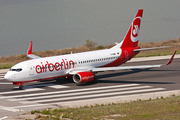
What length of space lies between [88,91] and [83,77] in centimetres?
323

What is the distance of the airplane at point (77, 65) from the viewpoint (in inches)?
1274

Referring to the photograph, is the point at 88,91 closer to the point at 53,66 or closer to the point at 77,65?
the point at 53,66

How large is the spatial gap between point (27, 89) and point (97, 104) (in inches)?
459

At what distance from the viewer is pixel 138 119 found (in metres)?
17.8

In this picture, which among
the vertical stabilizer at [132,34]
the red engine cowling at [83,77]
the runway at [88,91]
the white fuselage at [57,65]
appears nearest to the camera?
the runway at [88,91]

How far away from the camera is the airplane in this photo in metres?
32.4

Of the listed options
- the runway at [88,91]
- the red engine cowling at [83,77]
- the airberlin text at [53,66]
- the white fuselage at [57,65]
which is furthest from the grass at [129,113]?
the airberlin text at [53,66]

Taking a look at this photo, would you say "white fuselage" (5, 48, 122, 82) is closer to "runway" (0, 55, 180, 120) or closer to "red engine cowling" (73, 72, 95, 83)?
"red engine cowling" (73, 72, 95, 83)

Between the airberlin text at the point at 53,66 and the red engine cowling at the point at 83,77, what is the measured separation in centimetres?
164

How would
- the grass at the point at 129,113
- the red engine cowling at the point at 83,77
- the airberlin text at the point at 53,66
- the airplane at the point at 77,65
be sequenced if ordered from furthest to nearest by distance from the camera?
the red engine cowling at the point at 83,77 < the airberlin text at the point at 53,66 < the airplane at the point at 77,65 < the grass at the point at 129,113

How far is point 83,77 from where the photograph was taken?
33969 millimetres

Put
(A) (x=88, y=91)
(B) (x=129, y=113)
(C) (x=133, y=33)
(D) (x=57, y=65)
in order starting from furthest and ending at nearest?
(C) (x=133, y=33), (D) (x=57, y=65), (A) (x=88, y=91), (B) (x=129, y=113)

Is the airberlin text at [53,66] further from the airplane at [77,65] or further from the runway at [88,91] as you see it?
the runway at [88,91]

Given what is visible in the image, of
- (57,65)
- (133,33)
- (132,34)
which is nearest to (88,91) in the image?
(57,65)
